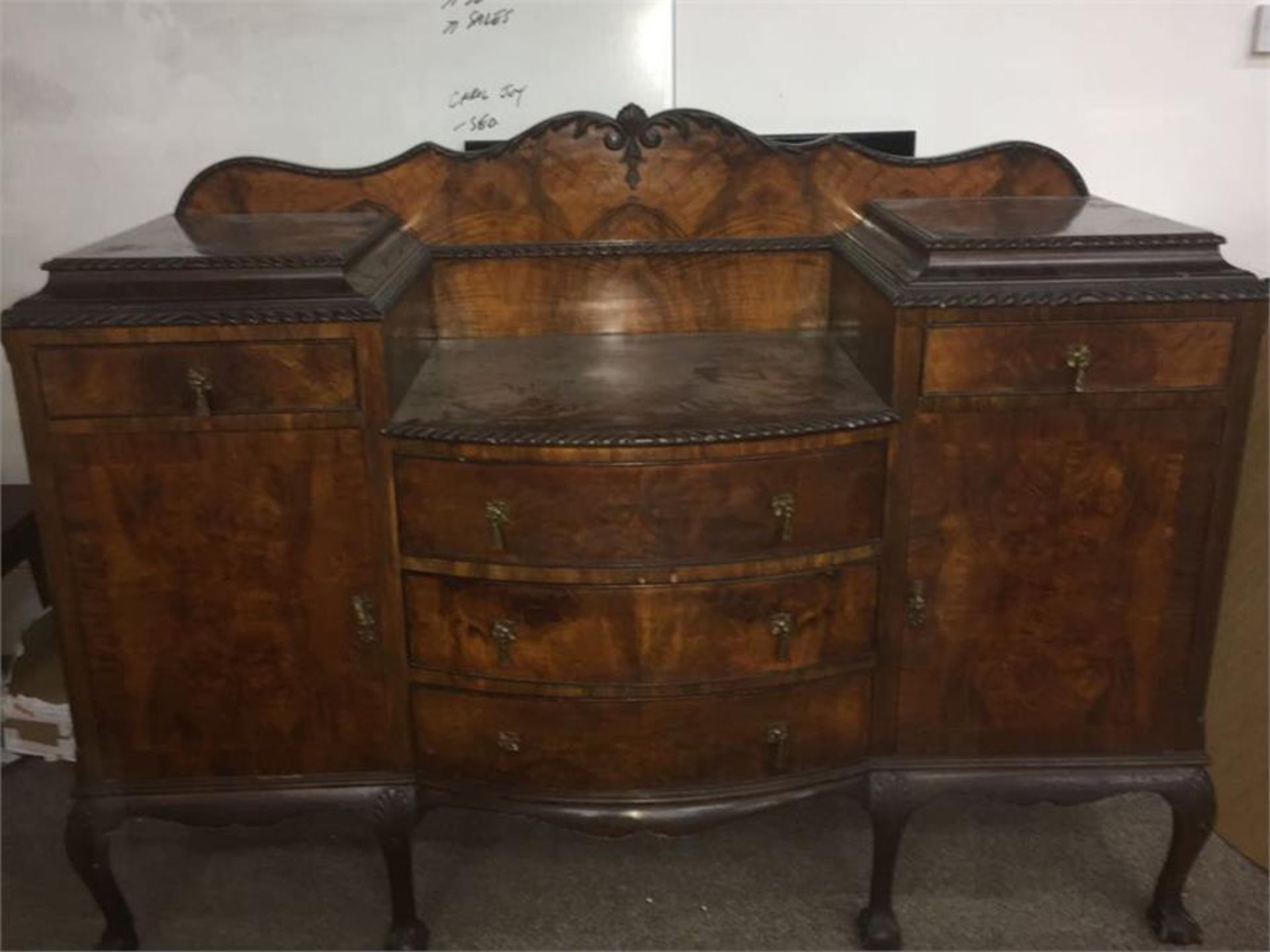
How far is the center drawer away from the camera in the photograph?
1546mm

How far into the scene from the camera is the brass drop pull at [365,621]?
5.37ft

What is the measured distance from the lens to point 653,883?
1997mm

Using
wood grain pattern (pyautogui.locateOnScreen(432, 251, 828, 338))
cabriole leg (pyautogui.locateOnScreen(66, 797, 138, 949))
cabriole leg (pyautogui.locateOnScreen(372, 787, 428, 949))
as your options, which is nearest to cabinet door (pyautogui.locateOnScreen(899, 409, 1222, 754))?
wood grain pattern (pyautogui.locateOnScreen(432, 251, 828, 338))

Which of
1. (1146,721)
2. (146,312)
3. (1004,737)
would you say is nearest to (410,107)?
→ (146,312)

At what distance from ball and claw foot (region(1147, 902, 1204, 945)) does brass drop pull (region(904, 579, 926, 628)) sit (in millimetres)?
675

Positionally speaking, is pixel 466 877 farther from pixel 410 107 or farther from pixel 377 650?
pixel 410 107

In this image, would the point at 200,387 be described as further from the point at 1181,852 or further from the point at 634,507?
the point at 1181,852

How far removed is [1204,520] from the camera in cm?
163

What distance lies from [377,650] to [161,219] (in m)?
0.81

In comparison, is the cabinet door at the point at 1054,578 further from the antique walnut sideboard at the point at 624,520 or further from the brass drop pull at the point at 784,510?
the brass drop pull at the point at 784,510

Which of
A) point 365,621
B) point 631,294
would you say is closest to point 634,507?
point 365,621

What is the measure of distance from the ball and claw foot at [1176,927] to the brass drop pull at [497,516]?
1235 mm

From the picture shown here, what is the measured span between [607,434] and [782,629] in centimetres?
39

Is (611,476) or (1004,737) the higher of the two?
(611,476)
